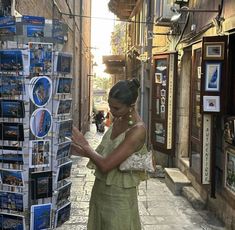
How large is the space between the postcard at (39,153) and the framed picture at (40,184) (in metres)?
0.06

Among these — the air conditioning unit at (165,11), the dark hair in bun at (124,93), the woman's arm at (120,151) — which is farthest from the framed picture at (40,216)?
the air conditioning unit at (165,11)

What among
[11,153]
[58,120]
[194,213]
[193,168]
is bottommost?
[194,213]

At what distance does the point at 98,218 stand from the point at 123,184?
0.34 m

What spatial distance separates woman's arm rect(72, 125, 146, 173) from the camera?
119 inches

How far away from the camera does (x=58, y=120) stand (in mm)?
3018

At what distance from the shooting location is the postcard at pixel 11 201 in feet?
9.82

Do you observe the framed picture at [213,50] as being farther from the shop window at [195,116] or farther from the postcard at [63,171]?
the postcard at [63,171]

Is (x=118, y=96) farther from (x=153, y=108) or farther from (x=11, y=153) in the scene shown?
(x=153, y=108)

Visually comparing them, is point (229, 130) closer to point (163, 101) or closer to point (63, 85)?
point (63, 85)

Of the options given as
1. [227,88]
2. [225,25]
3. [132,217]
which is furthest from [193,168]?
[132,217]

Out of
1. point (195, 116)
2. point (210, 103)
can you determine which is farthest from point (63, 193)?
point (195, 116)

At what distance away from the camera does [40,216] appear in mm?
3045

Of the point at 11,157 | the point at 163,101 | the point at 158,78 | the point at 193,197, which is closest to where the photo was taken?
the point at 11,157

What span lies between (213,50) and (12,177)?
13.8 feet
